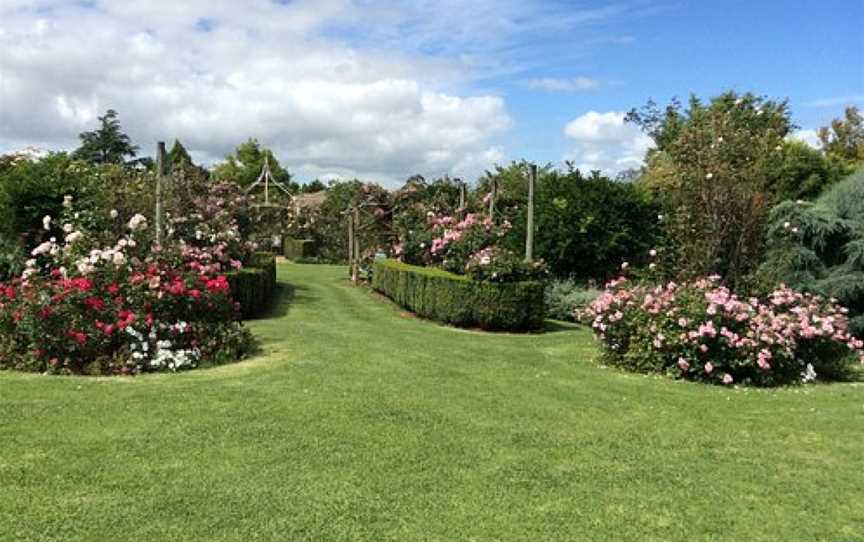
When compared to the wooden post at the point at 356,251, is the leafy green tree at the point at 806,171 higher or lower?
higher

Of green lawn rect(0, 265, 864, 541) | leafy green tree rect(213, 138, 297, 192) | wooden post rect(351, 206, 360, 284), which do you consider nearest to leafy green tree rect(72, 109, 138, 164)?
leafy green tree rect(213, 138, 297, 192)

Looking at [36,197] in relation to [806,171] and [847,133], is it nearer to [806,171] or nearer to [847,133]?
[806,171]

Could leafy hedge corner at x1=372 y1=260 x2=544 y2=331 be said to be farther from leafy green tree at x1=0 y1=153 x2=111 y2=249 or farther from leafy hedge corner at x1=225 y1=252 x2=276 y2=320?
leafy green tree at x1=0 y1=153 x2=111 y2=249

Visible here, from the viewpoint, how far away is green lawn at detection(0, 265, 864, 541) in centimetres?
351

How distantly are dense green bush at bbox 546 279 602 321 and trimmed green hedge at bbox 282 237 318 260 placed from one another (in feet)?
59.0

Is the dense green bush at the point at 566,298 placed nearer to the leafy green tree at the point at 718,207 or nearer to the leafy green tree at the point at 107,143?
the leafy green tree at the point at 718,207

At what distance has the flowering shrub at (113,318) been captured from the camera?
696 centimetres

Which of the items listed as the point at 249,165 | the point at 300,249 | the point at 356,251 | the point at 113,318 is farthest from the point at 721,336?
the point at 249,165

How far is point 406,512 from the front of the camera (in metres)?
3.62

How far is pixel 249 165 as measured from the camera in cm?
5006

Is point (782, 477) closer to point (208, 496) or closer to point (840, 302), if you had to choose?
point (208, 496)

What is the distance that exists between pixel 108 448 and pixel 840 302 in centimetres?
929

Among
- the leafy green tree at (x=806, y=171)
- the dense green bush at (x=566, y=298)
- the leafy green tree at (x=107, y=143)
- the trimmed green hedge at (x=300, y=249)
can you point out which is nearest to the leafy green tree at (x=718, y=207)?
the dense green bush at (x=566, y=298)

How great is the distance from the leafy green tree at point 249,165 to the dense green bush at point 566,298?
3827cm
